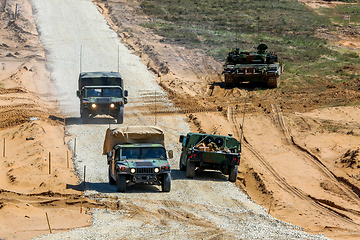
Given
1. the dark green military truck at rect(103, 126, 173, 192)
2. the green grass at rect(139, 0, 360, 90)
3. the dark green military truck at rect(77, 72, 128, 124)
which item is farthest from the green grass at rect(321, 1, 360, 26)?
the dark green military truck at rect(103, 126, 173, 192)

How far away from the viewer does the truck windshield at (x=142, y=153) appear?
647 inches

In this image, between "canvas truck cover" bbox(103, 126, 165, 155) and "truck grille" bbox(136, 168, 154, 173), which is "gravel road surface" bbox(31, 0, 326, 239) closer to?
"truck grille" bbox(136, 168, 154, 173)

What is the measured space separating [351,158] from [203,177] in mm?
6350

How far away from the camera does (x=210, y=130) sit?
25.7 metres

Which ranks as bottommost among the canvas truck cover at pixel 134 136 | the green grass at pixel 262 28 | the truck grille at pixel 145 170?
the truck grille at pixel 145 170

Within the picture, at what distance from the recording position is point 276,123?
89.7 feet

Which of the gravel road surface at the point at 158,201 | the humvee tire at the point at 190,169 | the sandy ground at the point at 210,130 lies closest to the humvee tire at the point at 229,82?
the sandy ground at the point at 210,130

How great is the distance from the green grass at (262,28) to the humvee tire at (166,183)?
71.9 feet

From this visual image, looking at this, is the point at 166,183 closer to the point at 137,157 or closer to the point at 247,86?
the point at 137,157

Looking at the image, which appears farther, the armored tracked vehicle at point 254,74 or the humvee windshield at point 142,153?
the armored tracked vehicle at point 254,74

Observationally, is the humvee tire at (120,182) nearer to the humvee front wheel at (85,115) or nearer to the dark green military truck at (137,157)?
the dark green military truck at (137,157)

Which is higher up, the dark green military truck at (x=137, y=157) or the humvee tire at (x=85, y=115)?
the dark green military truck at (x=137, y=157)

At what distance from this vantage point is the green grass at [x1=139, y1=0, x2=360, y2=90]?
41625 mm

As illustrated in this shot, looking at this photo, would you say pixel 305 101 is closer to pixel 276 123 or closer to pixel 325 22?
pixel 276 123
